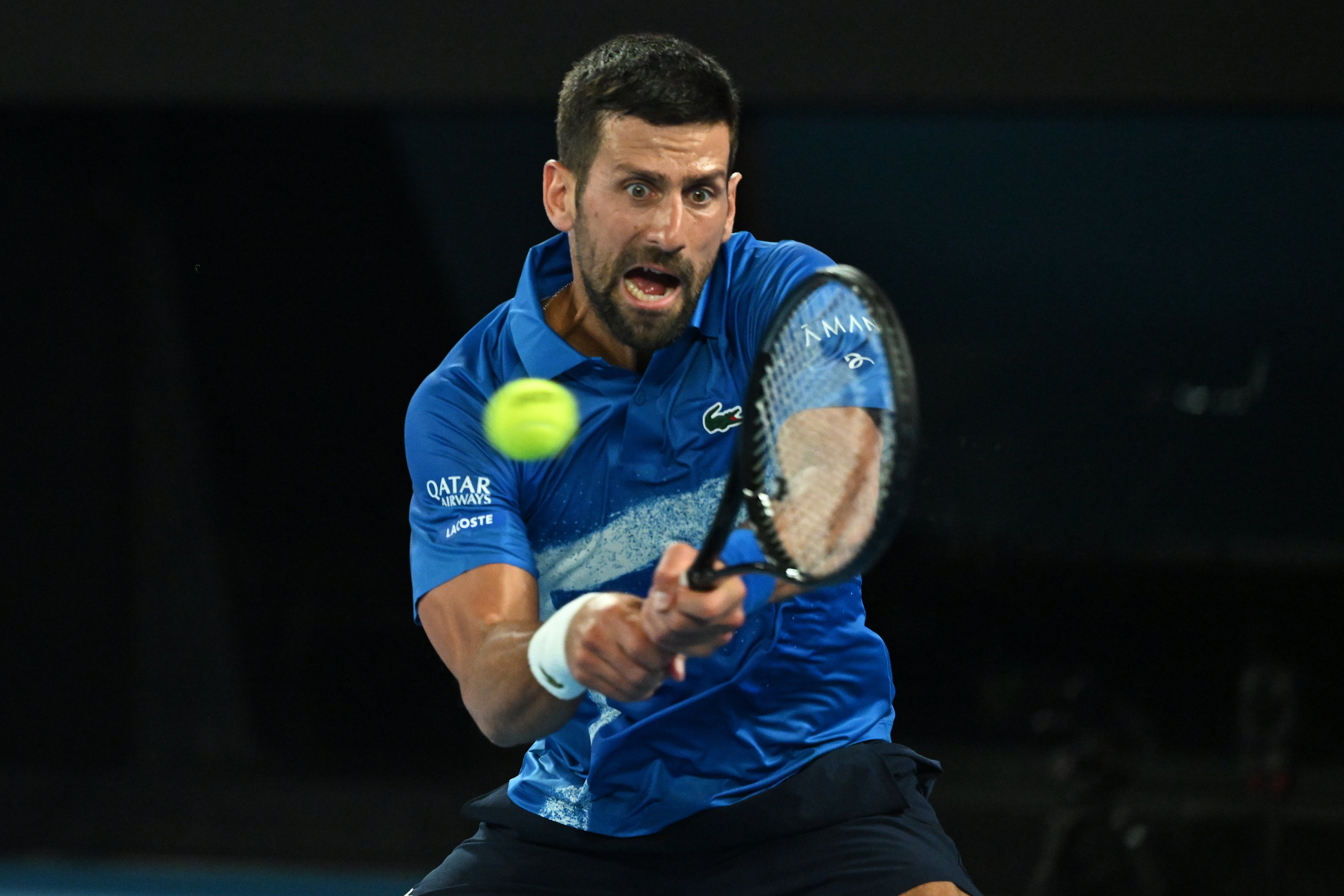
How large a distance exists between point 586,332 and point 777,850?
2.28 feet

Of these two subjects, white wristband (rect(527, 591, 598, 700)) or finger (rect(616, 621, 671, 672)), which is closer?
finger (rect(616, 621, 671, 672))

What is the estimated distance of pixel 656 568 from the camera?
1611 mm

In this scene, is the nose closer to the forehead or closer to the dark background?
the forehead

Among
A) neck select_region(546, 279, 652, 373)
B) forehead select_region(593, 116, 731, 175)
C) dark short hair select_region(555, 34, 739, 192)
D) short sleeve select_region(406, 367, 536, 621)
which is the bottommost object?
short sleeve select_region(406, 367, 536, 621)

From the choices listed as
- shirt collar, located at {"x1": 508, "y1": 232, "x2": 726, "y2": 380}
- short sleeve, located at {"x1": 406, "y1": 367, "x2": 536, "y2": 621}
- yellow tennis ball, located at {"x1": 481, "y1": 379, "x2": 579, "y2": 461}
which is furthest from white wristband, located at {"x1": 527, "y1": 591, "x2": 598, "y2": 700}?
shirt collar, located at {"x1": 508, "y1": 232, "x2": 726, "y2": 380}

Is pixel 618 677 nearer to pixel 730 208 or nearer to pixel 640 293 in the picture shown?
pixel 640 293

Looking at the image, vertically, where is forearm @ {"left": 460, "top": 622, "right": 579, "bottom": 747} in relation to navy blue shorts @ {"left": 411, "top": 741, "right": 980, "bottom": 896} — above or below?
above

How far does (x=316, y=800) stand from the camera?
412 centimetres

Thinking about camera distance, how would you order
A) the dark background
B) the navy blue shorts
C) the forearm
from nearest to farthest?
the forearm → the navy blue shorts → the dark background

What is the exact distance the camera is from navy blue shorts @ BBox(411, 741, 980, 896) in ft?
5.07

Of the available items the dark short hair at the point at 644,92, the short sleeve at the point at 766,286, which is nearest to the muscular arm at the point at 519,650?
the short sleeve at the point at 766,286

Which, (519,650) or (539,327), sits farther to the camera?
(539,327)

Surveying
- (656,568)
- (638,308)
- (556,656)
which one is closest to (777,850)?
(656,568)

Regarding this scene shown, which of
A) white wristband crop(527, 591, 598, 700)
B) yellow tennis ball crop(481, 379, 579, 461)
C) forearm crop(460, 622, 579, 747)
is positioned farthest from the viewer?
yellow tennis ball crop(481, 379, 579, 461)
